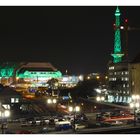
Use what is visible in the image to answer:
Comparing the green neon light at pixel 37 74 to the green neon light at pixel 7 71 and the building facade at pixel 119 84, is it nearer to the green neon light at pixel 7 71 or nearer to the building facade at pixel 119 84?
the green neon light at pixel 7 71

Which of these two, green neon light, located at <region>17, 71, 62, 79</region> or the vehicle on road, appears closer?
the vehicle on road

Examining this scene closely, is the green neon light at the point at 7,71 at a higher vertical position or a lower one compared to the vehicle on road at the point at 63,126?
higher

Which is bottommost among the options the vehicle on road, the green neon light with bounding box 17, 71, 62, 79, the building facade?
the vehicle on road

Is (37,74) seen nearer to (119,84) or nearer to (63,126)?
(119,84)

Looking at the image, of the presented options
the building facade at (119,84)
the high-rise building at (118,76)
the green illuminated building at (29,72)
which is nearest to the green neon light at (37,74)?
the green illuminated building at (29,72)

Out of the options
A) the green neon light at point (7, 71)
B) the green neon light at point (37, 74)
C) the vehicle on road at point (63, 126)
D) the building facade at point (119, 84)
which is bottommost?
the vehicle on road at point (63, 126)

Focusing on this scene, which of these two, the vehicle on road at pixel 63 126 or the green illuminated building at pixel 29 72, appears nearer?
the vehicle on road at pixel 63 126

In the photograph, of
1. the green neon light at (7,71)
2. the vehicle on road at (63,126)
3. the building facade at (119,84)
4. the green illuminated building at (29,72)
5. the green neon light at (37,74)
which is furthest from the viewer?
the green neon light at (7,71)

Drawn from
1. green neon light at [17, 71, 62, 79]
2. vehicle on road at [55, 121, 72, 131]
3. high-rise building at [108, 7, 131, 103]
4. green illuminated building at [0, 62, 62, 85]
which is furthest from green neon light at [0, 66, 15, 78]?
vehicle on road at [55, 121, 72, 131]

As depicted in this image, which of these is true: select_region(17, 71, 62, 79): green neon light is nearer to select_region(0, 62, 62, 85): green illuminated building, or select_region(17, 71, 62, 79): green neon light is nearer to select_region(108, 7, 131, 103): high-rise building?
select_region(0, 62, 62, 85): green illuminated building

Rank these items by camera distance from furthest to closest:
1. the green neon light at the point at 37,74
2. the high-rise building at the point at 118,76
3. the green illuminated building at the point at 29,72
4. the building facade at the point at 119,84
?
1. the green illuminated building at the point at 29,72
2. the green neon light at the point at 37,74
3. the high-rise building at the point at 118,76
4. the building facade at the point at 119,84

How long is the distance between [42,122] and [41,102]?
1228cm

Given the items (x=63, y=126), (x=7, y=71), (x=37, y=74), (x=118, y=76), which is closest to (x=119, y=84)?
(x=118, y=76)

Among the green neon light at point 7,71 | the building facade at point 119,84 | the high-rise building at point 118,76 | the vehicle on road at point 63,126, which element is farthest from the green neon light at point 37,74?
the vehicle on road at point 63,126
